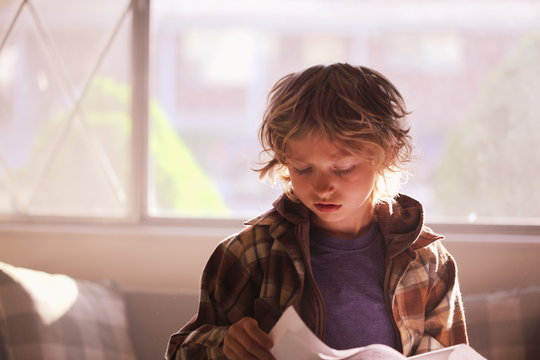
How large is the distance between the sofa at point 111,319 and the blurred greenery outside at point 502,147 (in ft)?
1.33

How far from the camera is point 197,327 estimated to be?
1.19 metres

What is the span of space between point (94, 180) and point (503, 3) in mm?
1490

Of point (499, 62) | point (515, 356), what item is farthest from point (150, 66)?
point (515, 356)

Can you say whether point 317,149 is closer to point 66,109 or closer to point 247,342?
point 247,342

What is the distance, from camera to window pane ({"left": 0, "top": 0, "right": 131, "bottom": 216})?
2215 millimetres

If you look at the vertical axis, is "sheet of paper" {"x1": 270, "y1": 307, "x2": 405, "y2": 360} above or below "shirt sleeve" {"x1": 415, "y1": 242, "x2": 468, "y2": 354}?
above

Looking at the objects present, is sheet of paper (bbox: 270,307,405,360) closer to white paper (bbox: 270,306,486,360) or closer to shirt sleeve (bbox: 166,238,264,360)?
white paper (bbox: 270,306,486,360)

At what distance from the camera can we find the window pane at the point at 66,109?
2.21 metres

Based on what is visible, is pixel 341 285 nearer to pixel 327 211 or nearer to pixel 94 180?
pixel 327 211

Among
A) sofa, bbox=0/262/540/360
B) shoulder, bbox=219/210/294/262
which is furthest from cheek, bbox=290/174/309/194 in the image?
sofa, bbox=0/262/540/360

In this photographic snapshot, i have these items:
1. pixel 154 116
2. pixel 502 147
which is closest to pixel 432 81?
pixel 502 147

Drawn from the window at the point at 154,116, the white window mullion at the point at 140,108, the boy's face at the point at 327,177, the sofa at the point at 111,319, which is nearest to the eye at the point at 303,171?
the boy's face at the point at 327,177

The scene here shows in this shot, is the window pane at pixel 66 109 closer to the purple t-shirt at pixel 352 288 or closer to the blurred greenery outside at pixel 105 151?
the blurred greenery outside at pixel 105 151

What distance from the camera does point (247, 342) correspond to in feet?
3.24
